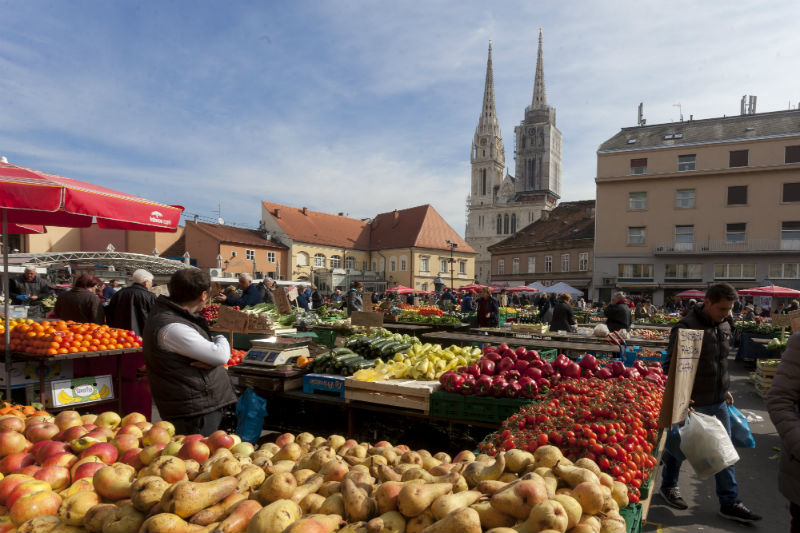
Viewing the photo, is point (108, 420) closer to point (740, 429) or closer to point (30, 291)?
point (740, 429)

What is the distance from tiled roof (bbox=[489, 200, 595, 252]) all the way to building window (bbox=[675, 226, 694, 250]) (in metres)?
8.09

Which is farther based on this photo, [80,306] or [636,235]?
[636,235]

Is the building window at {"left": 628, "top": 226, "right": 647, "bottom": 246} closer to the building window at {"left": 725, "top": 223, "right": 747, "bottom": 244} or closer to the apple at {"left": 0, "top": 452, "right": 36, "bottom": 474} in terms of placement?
the building window at {"left": 725, "top": 223, "right": 747, "bottom": 244}

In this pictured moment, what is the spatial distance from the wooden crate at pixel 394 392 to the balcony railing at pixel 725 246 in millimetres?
35923

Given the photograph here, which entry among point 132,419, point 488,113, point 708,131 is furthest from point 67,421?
point 488,113

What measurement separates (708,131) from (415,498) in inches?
1661

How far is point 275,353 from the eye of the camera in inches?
200

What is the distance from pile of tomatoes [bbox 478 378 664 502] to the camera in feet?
8.50

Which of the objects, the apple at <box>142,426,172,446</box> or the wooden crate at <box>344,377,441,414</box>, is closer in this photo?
the apple at <box>142,426,172,446</box>

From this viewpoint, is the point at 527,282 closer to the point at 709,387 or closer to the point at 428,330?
the point at 428,330

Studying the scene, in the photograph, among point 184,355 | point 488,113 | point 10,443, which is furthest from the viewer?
point 488,113

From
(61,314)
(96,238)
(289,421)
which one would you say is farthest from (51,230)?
(289,421)

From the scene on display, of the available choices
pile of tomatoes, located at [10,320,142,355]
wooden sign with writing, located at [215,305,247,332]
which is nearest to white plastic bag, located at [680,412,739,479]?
wooden sign with writing, located at [215,305,247,332]

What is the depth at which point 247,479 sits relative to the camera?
199 cm
